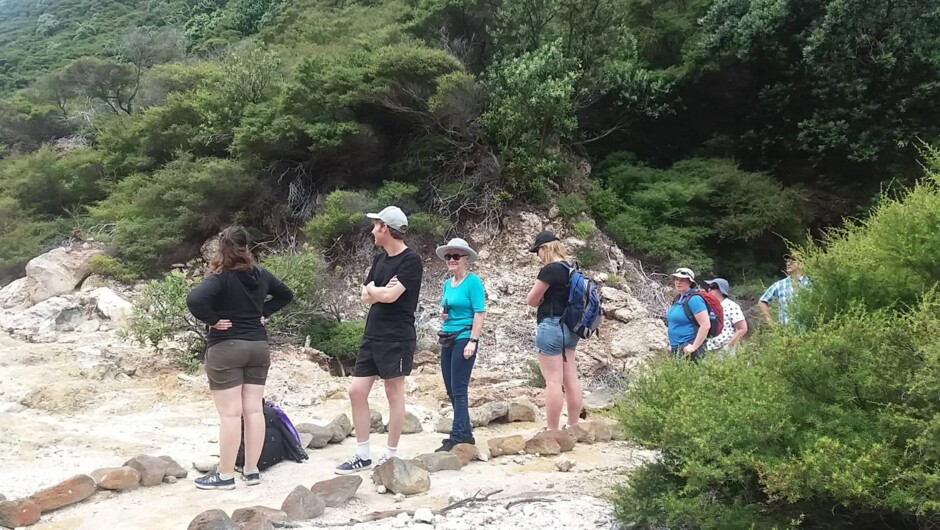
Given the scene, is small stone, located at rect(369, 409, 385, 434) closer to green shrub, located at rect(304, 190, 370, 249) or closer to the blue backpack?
the blue backpack

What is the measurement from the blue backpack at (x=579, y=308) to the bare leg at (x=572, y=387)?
0.25 metres

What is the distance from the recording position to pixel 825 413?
2.61m

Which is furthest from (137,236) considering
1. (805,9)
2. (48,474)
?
(805,9)

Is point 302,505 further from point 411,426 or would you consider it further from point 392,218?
point 411,426

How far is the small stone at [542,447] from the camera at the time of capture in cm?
496

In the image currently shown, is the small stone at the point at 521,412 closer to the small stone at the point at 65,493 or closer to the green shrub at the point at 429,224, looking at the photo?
the small stone at the point at 65,493

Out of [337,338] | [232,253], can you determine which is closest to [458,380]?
[232,253]

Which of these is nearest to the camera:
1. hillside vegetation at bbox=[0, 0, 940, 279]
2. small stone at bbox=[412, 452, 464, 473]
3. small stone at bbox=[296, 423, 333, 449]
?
small stone at bbox=[412, 452, 464, 473]

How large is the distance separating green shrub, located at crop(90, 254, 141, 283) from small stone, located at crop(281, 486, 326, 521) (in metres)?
11.2

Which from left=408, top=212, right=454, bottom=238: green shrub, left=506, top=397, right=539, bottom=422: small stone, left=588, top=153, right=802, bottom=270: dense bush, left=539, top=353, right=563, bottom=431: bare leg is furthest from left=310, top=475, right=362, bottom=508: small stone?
left=588, top=153, right=802, bottom=270: dense bush

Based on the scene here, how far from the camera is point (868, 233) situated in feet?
10.3

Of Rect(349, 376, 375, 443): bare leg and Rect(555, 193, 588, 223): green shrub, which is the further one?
Rect(555, 193, 588, 223): green shrub

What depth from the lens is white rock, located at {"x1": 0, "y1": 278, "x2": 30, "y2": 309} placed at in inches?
525

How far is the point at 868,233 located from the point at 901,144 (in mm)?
11540
